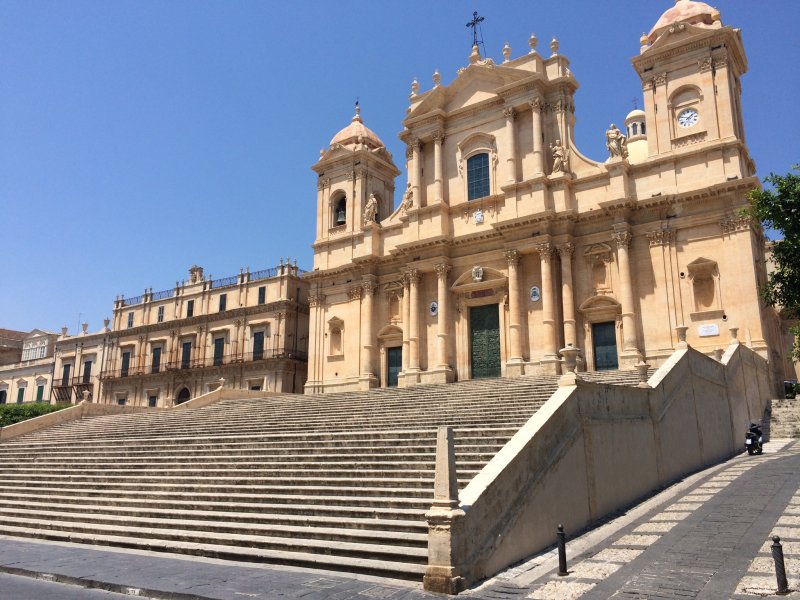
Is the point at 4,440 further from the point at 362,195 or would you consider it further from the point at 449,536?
the point at 449,536

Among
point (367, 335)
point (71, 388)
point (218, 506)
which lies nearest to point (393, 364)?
point (367, 335)

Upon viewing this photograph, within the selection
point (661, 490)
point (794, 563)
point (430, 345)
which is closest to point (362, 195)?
point (430, 345)

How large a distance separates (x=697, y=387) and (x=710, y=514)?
7.05m

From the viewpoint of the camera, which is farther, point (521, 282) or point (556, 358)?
point (521, 282)

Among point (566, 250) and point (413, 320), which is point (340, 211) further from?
point (566, 250)

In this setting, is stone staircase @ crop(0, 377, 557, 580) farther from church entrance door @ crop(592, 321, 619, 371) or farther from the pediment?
the pediment

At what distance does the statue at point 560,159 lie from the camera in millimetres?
26547

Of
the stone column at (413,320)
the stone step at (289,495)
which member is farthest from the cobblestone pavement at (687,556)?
the stone column at (413,320)

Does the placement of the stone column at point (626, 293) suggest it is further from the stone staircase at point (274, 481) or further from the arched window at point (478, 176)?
the arched window at point (478, 176)

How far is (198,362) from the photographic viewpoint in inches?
1742

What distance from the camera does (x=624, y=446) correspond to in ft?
42.4

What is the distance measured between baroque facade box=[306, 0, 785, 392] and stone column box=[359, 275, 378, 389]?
8 centimetres

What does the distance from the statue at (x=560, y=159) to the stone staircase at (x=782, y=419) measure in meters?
11.7

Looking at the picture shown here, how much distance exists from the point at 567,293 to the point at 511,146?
6983 mm
